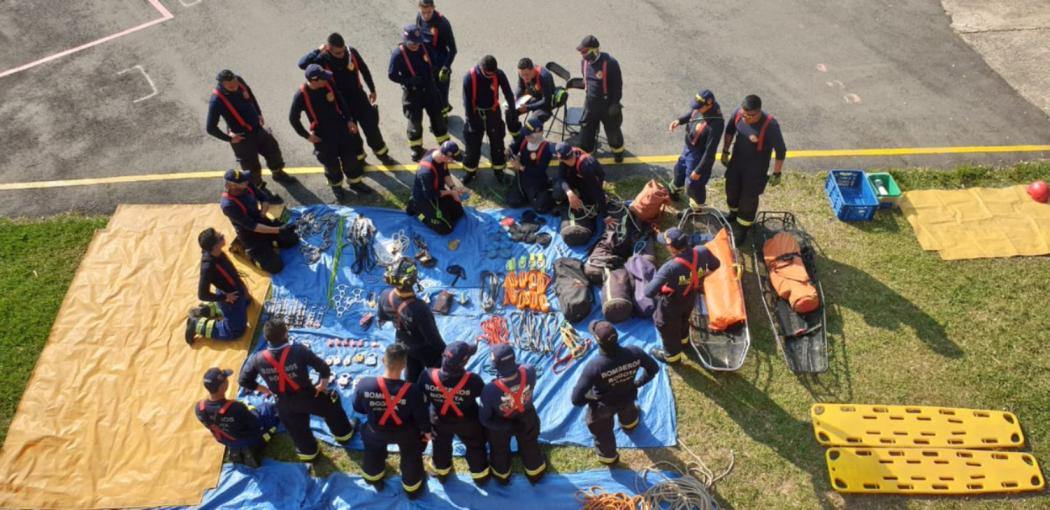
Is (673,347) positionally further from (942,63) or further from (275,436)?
(942,63)

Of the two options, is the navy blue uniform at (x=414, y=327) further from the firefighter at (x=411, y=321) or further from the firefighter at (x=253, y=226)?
the firefighter at (x=253, y=226)

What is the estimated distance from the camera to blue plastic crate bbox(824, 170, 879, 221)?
36.3 feet

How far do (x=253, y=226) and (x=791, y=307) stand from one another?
26.8 feet

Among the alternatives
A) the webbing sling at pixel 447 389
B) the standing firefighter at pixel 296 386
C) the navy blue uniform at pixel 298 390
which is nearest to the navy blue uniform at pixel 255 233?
the standing firefighter at pixel 296 386

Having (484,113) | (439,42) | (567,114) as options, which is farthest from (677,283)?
(439,42)

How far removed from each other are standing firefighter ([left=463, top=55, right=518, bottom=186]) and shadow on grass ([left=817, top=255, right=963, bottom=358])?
567 cm

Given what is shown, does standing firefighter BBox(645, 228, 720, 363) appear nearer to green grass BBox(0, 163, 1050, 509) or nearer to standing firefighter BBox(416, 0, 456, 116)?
green grass BBox(0, 163, 1050, 509)

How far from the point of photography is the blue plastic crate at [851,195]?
36.3 feet

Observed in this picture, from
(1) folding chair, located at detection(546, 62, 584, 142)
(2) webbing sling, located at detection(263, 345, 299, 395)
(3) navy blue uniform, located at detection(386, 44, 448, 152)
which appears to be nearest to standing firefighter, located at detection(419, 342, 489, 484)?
(2) webbing sling, located at detection(263, 345, 299, 395)

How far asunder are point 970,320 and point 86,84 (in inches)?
680

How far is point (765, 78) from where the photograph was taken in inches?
556

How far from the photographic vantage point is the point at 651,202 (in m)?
10.7

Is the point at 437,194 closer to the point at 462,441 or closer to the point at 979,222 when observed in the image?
the point at 462,441

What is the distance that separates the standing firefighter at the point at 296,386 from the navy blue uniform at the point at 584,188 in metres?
4.54
